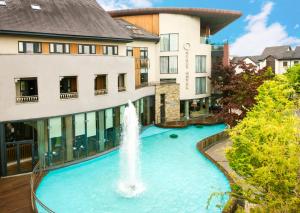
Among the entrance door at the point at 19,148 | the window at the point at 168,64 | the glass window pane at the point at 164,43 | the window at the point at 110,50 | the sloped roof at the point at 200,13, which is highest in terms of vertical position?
the sloped roof at the point at 200,13

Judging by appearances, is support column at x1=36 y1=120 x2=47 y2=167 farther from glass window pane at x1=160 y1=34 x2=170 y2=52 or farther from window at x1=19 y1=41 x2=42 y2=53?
glass window pane at x1=160 y1=34 x2=170 y2=52

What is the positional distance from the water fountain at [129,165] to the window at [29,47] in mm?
9139

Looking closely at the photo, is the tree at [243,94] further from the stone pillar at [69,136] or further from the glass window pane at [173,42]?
the stone pillar at [69,136]

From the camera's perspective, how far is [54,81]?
22.6 meters

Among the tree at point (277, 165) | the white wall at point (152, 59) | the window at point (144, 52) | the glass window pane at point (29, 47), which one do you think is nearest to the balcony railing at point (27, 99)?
the glass window pane at point (29, 47)

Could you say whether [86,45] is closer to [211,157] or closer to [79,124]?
[79,124]

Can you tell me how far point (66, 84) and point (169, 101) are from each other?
16.5 m

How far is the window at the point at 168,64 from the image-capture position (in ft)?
136

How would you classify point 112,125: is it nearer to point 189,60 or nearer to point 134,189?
point 134,189

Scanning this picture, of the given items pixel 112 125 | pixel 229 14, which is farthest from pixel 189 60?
pixel 112 125

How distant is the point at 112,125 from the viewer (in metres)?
27.8

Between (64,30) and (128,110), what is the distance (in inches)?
348

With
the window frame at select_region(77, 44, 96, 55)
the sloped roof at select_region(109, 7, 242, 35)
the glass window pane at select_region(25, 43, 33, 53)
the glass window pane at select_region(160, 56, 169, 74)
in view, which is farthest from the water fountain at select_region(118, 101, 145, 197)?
the sloped roof at select_region(109, 7, 242, 35)

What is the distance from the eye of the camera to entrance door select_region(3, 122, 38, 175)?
21.0 metres
